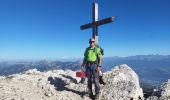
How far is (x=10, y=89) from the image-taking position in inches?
610

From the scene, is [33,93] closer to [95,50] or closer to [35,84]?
[35,84]

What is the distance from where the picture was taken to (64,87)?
1784cm

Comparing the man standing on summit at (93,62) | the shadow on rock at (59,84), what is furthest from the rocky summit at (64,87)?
the man standing on summit at (93,62)

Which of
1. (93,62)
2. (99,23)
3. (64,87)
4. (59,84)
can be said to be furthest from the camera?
(59,84)

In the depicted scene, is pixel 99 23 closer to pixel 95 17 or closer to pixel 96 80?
pixel 95 17

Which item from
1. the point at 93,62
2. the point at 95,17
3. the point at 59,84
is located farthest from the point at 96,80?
the point at 95,17

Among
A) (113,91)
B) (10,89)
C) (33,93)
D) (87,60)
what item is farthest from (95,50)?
(10,89)

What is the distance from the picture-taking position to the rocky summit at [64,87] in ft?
49.4

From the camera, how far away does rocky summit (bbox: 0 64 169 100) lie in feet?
49.4

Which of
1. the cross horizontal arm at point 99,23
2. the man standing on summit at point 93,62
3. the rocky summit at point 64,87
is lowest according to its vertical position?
the rocky summit at point 64,87

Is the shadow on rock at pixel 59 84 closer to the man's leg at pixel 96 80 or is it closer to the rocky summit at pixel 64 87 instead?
the rocky summit at pixel 64 87

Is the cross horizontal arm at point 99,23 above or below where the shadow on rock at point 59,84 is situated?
above

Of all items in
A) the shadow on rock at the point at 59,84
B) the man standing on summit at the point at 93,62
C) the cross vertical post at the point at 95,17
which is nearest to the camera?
the man standing on summit at the point at 93,62

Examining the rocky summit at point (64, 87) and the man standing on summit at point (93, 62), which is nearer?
the rocky summit at point (64, 87)
